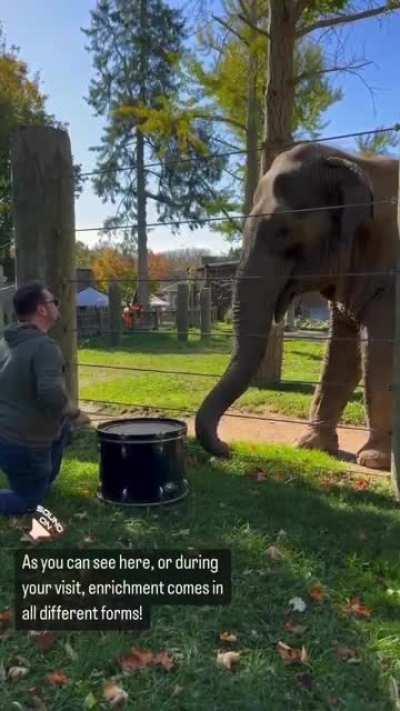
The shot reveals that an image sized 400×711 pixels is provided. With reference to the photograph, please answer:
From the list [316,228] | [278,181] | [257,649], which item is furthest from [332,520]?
[278,181]

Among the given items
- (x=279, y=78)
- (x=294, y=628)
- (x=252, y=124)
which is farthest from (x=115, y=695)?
(x=252, y=124)

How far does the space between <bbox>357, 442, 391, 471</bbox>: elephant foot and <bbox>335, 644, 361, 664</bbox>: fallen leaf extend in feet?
8.10

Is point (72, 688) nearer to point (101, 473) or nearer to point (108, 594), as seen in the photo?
point (108, 594)

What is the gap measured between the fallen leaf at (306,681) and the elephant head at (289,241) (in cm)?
220

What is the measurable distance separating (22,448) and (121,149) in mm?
24545

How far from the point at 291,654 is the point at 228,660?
0.23 m

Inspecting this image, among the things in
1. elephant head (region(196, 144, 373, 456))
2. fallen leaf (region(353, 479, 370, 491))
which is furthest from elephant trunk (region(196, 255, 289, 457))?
fallen leaf (region(353, 479, 370, 491))

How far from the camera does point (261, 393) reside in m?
8.05

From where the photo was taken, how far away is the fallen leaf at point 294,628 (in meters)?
2.42

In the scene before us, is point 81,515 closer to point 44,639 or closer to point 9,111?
point 44,639

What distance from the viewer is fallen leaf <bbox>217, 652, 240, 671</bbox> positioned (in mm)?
2211

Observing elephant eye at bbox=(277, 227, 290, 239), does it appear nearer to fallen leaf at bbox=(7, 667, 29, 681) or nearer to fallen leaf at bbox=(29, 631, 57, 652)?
fallen leaf at bbox=(29, 631, 57, 652)

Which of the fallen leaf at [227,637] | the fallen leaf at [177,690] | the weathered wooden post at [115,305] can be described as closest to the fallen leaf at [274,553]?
the fallen leaf at [227,637]
